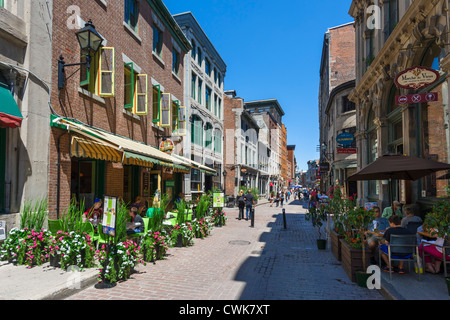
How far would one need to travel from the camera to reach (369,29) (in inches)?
601

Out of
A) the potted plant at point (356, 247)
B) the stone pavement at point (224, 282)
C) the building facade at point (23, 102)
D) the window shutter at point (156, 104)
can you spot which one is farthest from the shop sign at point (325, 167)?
the building facade at point (23, 102)

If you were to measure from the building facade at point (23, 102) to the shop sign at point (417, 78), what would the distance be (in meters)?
9.27

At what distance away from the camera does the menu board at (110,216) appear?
5.35 m

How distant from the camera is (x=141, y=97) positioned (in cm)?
1293

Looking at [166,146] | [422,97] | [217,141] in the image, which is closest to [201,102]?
[217,141]

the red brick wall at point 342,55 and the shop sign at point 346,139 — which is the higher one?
the red brick wall at point 342,55

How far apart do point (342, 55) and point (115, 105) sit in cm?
3130

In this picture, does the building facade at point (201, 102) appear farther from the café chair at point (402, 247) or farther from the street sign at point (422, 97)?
the café chair at point (402, 247)

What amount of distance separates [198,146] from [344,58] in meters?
23.0

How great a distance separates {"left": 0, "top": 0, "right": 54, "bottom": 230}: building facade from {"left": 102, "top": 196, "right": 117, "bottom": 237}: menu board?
3.01 meters

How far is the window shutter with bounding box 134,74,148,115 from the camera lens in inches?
502

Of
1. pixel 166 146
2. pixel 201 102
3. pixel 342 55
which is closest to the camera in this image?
pixel 166 146

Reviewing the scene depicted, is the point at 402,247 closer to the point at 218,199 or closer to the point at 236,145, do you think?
the point at 218,199

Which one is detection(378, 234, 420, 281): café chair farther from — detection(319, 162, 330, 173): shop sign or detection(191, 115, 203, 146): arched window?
detection(319, 162, 330, 173): shop sign
